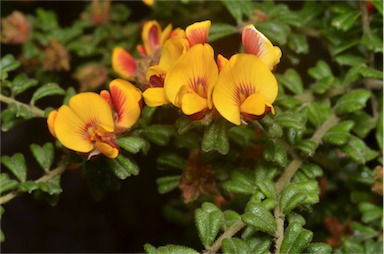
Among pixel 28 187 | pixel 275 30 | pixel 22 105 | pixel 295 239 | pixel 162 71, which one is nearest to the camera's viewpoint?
pixel 295 239

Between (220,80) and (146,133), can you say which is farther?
(146,133)

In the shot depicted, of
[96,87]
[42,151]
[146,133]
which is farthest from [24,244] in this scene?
[146,133]

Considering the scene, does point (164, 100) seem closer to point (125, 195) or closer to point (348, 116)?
point (348, 116)

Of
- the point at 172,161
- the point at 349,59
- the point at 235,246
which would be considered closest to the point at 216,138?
the point at 235,246

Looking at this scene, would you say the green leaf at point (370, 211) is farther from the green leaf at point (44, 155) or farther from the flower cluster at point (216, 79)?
the green leaf at point (44, 155)

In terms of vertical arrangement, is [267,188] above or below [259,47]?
below

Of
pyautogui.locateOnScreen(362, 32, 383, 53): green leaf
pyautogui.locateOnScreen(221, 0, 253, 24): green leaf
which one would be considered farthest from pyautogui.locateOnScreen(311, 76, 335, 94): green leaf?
pyautogui.locateOnScreen(221, 0, 253, 24): green leaf

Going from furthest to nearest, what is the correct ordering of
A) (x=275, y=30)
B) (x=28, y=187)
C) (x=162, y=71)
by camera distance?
(x=275, y=30)
(x=28, y=187)
(x=162, y=71)

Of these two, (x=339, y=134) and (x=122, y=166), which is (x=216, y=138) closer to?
(x=122, y=166)
